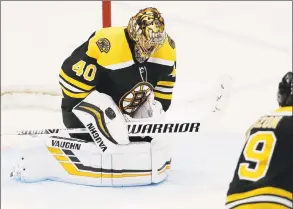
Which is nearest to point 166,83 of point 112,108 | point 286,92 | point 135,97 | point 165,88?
point 165,88

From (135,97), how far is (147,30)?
246mm

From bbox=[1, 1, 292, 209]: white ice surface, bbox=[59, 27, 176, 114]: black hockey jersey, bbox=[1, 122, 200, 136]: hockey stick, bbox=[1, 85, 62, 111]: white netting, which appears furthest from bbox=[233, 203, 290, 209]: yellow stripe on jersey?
bbox=[1, 85, 62, 111]: white netting

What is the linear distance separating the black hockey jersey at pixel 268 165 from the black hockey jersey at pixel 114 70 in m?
0.65

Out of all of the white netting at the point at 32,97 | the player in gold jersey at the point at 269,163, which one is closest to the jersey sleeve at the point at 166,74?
the white netting at the point at 32,97

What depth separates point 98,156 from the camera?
6.49 feet

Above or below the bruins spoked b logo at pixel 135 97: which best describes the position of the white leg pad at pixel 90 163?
below

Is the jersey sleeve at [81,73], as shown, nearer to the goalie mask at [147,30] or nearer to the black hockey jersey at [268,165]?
the goalie mask at [147,30]

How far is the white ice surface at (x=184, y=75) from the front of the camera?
192 centimetres

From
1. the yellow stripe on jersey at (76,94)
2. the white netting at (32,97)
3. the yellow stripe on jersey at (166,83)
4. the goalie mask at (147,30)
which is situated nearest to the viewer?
the goalie mask at (147,30)

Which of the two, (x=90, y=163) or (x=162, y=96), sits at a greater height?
(x=162, y=96)

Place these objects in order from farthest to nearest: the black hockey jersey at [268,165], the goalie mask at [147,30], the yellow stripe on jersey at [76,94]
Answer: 1. the yellow stripe on jersey at [76,94]
2. the goalie mask at [147,30]
3. the black hockey jersey at [268,165]

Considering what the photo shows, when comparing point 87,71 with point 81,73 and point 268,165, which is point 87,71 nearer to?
point 81,73

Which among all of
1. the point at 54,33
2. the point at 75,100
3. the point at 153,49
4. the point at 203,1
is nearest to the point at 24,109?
the point at 75,100

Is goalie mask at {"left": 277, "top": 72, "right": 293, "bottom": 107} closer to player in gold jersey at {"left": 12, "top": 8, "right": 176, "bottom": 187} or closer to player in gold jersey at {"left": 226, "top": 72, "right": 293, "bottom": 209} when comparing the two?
player in gold jersey at {"left": 226, "top": 72, "right": 293, "bottom": 209}
